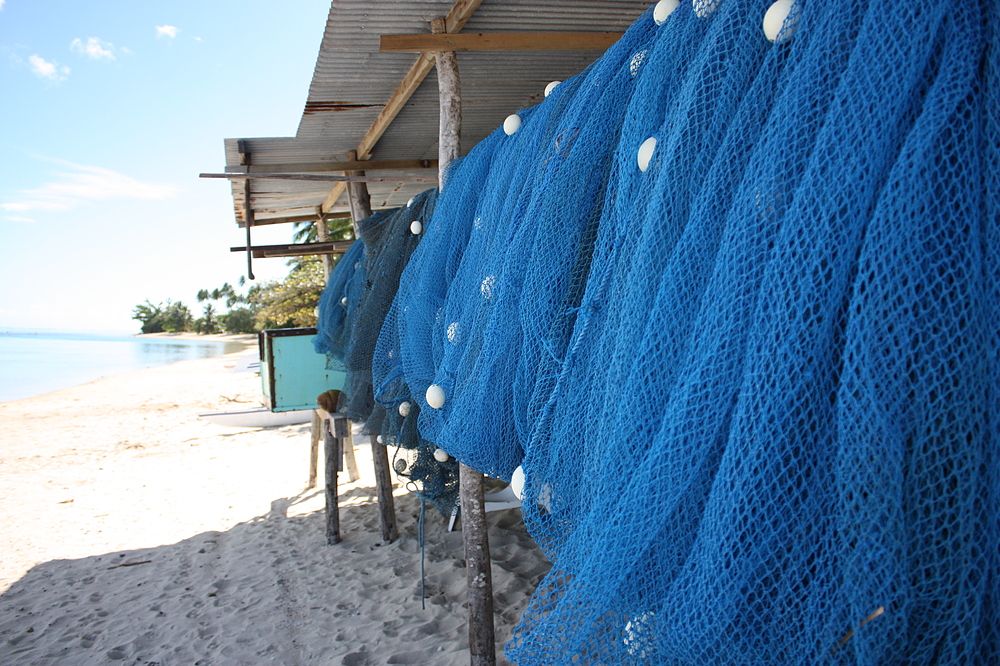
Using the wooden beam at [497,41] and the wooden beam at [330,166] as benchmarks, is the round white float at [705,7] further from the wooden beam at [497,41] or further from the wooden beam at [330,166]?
the wooden beam at [330,166]

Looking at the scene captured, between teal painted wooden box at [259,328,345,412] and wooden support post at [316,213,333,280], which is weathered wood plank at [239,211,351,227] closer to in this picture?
wooden support post at [316,213,333,280]

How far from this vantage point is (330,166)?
5992 millimetres

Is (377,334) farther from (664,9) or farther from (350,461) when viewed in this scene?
(350,461)

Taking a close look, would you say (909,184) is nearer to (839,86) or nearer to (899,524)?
(839,86)

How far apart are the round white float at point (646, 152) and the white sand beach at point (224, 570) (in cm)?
294

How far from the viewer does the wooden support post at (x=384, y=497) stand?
5.20 m

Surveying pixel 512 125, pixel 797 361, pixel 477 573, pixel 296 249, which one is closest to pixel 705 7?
pixel 797 361

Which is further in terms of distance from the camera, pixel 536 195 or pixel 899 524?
pixel 536 195

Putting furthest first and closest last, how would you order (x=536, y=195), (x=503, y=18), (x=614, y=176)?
(x=503, y=18), (x=536, y=195), (x=614, y=176)

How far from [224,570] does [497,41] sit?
448 centimetres

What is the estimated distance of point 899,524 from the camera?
34.1 inches

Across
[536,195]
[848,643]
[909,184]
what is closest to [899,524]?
[848,643]

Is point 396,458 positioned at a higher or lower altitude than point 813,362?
lower

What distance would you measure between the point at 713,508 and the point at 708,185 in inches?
24.5
